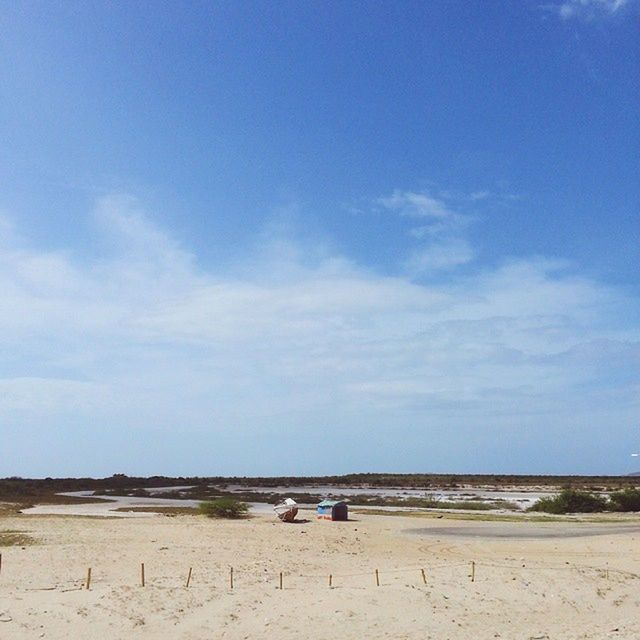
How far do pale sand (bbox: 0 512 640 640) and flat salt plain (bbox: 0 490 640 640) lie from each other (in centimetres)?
6

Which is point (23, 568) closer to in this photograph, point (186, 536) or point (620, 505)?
point (186, 536)

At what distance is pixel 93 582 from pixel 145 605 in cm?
348

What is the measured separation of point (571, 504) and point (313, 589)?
1623 inches

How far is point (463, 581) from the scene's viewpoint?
994 inches

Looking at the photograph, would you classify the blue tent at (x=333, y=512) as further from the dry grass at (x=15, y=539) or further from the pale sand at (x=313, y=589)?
the dry grass at (x=15, y=539)

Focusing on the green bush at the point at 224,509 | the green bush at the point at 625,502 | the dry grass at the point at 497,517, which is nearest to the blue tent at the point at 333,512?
the green bush at the point at 224,509

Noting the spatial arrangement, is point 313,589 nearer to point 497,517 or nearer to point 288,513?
point 288,513

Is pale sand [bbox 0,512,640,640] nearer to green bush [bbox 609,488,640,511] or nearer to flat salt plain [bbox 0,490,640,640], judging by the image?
flat salt plain [bbox 0,490,640,640]

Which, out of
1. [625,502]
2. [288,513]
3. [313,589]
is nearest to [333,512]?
[288,513]

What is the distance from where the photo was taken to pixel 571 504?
5828 cm

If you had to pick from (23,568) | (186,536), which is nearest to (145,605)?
(23,568)

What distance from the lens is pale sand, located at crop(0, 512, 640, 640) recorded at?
1955cm

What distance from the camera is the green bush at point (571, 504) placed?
2281 inches

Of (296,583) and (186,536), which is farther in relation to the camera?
(186,536)
